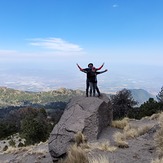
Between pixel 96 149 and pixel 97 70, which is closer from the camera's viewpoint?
pixel 96 149

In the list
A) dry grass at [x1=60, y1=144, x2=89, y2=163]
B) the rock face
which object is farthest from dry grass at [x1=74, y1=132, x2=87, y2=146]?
dry grass at [x1=60, y1=144, x2=89, y2=163]

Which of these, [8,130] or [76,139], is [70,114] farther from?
[8,130]

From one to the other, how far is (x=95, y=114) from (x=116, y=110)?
1209 inches

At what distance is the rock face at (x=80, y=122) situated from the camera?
13.1m

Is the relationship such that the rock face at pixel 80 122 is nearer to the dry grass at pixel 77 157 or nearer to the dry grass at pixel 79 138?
the dry grass at pixel 79 138

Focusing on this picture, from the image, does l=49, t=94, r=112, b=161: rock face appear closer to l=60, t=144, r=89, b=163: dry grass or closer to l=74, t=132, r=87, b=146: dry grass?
l=74, t=132, r=87, b=146: dry grass

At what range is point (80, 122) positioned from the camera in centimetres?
1509

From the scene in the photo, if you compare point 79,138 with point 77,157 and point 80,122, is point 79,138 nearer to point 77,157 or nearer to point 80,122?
point 80,122

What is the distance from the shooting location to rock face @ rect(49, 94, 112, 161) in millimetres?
13119

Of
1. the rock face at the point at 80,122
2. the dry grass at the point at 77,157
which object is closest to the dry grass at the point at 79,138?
the rock face at the point at 80,122

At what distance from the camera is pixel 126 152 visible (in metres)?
12.3

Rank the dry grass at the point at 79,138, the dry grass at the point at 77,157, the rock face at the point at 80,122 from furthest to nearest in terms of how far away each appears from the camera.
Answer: the dry grass at the point at 79,138
the rock face at the point at 80,122
the dry grass at the point at 77,157

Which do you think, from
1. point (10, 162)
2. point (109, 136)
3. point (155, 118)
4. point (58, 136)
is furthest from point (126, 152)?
point (155, 118)

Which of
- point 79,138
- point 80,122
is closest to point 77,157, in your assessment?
point 79,138
